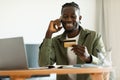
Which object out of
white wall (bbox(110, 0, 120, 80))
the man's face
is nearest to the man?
the man's face

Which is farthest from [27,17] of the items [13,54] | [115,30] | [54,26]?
[13,54]

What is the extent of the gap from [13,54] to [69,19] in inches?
24.1

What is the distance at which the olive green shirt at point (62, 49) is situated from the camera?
1812 millimetres

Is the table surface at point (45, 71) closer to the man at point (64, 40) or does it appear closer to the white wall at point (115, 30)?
the man at point (64, 40)

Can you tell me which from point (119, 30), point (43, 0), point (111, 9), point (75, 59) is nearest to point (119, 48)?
point (119, 30)

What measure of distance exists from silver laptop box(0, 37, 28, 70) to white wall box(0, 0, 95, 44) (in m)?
1.62

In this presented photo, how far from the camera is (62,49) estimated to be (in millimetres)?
1953

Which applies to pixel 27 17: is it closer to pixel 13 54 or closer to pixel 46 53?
pixel 46 53

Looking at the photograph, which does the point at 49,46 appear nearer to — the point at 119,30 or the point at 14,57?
the point at 14,57

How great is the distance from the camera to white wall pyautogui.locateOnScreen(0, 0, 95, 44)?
312 cm

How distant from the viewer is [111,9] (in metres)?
3.52

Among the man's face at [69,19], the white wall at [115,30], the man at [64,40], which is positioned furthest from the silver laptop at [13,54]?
the white wall at [115,30]

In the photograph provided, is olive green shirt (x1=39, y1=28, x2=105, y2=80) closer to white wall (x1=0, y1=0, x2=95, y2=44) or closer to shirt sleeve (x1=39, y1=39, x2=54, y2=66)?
shirt sleeve (x1=39, y1=39, x2=54, y2=66)

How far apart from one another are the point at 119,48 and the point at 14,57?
224cm
